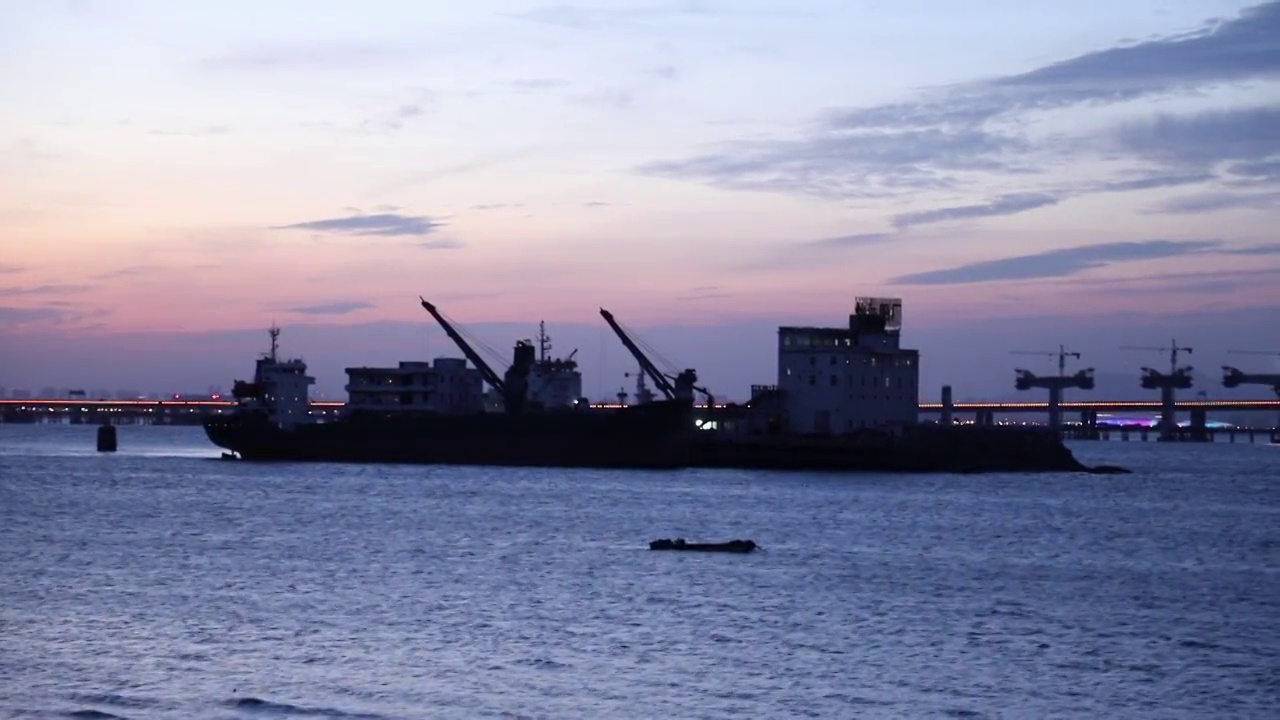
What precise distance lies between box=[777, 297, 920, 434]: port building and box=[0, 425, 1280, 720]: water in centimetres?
3183

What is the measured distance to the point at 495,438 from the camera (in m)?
96.5

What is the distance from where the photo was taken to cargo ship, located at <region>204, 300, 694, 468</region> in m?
94.2

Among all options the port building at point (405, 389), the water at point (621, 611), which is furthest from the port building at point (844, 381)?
the water at point (621, 611)

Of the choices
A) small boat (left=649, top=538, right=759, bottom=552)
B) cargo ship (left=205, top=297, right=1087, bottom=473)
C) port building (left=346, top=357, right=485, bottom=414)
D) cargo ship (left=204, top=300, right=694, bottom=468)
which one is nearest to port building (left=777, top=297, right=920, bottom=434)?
cargo ship (left=205, top=297, right=1087, bottom=473)

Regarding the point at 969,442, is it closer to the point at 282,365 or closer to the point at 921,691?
the point at 282,365

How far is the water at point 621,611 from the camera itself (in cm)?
2442

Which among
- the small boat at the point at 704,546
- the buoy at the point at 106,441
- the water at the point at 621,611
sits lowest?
the water at the point at 621,611

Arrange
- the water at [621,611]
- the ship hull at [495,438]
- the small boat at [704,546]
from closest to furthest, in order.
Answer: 1. the water at [621,611]
2. the small boat at [704,546]
3. the ship hull at [495,438]

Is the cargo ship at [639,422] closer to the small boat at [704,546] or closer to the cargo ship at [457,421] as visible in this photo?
the cargo ship at [457,421]

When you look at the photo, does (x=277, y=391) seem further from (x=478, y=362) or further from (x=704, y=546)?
(x=704, y=546)

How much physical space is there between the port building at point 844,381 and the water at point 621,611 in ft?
104

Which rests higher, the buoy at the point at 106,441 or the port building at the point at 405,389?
the port building at the point at 405,389

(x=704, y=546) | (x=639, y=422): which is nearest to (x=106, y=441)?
(x=639, y=422)

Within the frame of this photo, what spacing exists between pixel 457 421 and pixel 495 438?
2417 mm
